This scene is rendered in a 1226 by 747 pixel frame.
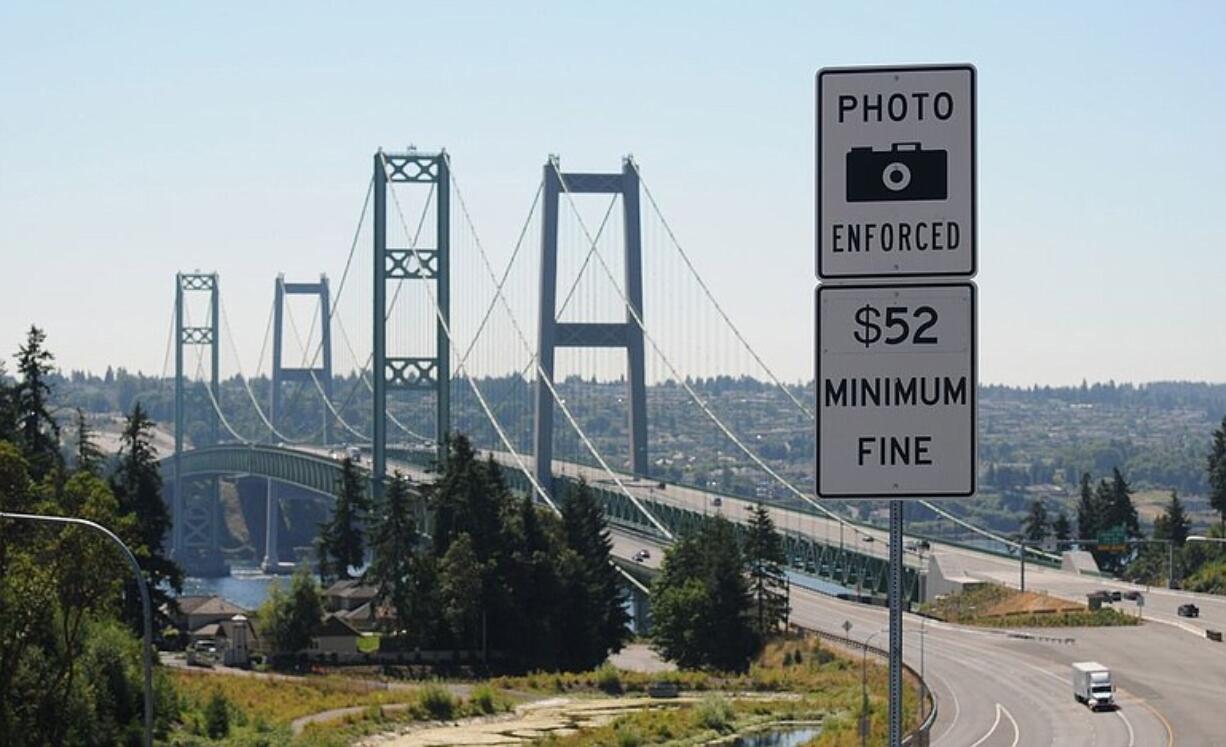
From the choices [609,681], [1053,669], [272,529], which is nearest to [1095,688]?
[1053,669]

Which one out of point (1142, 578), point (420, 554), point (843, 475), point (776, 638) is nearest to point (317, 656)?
point (420, 554)

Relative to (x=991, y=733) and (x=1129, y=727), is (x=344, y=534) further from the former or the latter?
(x=1129, y=727)

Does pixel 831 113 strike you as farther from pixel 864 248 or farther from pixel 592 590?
pixel 592 590

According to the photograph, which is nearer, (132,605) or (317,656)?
(132,605)

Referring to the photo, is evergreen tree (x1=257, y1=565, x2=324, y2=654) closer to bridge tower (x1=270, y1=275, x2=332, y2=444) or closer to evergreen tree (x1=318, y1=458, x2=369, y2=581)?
evergreen tree (x1=318, y1=458, x2=369, y2=581)

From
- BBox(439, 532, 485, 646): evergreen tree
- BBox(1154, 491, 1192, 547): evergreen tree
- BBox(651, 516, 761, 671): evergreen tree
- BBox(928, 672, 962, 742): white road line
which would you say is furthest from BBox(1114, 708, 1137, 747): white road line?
BBox(1154, 491, 1192, 547): evergreen tree

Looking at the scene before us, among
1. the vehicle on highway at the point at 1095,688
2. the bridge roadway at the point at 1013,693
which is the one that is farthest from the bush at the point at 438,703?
the vehicle on highway at the point at 1095,688
